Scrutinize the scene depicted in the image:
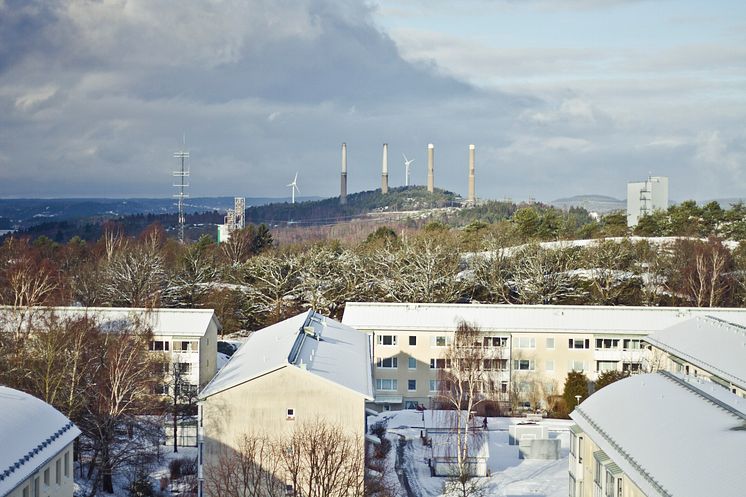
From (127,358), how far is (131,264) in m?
29.2

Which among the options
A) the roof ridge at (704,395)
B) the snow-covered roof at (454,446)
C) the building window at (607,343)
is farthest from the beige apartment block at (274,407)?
the building window at (607,343)

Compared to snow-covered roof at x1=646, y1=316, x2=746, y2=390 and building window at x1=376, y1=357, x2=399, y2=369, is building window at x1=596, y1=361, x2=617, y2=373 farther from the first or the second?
building window at x1=376, y1=357, x2=399, y2=369

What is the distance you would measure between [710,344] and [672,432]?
17.1 m

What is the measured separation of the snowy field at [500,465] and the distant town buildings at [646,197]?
52.2 meters

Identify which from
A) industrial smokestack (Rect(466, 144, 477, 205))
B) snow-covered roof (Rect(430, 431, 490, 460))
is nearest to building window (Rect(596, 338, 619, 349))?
snow-covered roof (Rect(430, 431, 490, 460))

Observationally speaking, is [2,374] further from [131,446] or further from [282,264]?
[282,264]

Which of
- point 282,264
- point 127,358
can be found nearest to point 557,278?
point 282,264

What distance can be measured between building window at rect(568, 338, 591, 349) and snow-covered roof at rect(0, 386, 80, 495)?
2447cm

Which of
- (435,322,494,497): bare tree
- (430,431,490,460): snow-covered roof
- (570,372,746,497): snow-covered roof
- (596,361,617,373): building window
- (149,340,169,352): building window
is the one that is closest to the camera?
(570,372,746,497): snow-covered roof

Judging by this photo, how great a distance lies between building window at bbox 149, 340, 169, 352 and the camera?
41656 millimetres

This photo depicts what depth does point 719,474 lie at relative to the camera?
1797cm

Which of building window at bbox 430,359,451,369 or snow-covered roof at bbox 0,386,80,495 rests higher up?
snow-covered roof at bbox 0,386,80,495

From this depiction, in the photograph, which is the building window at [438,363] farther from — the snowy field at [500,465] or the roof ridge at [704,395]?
the roof ridge at [704,395]

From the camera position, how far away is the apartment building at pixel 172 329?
131ft
